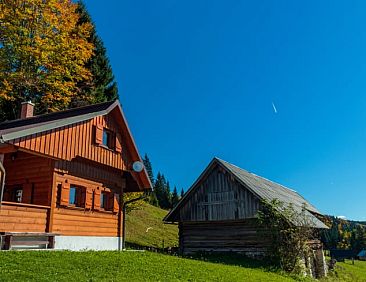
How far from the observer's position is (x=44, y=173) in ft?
51.8

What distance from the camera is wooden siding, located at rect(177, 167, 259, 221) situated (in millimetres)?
24391

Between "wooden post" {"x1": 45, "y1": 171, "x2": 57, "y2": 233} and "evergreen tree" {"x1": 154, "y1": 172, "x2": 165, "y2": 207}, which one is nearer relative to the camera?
"wooden post" {"x1": 45, "y1": 171, "x2": 57, "y2": 233}

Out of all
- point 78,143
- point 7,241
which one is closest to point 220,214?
point 78,143

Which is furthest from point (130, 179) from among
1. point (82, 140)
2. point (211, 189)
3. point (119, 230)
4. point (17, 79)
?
point (17, 79)

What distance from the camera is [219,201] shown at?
25484 millimetres

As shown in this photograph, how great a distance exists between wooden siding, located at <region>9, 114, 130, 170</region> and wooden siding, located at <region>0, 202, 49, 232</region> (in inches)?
81.3

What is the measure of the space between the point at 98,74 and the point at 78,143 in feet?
60.0

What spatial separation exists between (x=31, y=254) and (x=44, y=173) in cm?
476

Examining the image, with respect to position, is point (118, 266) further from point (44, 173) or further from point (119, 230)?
point (119, 230)

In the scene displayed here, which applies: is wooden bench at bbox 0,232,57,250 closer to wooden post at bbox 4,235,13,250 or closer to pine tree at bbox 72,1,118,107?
wooden post at bbox 4,235,13,250

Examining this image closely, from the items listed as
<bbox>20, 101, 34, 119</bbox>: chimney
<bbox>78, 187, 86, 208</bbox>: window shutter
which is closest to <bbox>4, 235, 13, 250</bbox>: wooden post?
<bbox>78, 187, 86, 208</bbox>: window shutter

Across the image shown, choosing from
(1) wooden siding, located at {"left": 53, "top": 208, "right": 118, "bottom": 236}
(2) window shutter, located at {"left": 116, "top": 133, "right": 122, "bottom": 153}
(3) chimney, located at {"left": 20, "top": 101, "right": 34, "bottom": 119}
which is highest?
(3) chimney, located at {"left": 20, "top": 101, "right": 34, "bottom": 119}

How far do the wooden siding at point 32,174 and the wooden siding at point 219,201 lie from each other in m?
12.7

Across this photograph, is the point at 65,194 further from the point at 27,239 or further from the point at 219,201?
→ the point at 219,201
